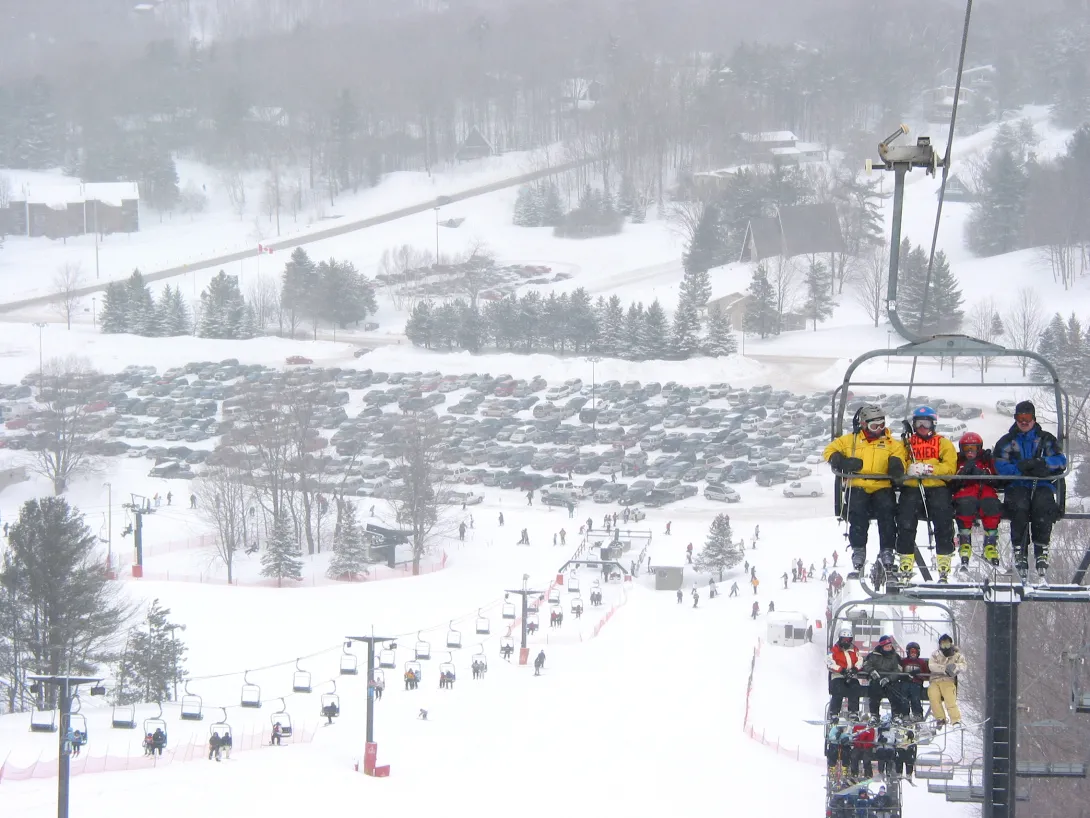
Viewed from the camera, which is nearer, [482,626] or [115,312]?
[482,626]

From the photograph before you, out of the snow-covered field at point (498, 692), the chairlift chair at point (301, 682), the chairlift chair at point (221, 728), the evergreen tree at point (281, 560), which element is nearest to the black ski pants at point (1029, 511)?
the snow-covered field at point (498, 692)

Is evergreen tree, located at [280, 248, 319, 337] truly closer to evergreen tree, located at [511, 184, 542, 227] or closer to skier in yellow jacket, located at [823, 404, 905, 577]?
evergreen tree, located at [511, 184, 542, 227]

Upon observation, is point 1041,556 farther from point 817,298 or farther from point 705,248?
point 705,248

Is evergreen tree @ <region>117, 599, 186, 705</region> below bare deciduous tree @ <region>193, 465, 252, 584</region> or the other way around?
below

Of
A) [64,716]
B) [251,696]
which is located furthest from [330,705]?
[64,716]

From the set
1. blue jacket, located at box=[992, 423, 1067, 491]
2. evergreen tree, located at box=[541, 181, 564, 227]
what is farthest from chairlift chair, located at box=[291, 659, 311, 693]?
evergreen tree, located at box=[541, 181, 564, 227]

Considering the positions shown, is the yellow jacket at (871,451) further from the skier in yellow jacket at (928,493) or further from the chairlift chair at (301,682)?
the chairlift chair at (301,682)
